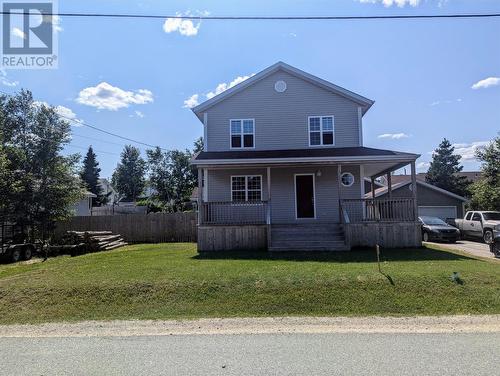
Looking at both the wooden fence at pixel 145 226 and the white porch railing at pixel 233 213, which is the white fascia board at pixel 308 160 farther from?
the wooden fence at pixel 145 226

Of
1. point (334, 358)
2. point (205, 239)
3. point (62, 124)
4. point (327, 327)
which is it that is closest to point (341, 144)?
point (205, 239)

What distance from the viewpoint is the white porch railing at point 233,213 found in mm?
15219

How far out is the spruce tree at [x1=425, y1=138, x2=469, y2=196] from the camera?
46.0 metres

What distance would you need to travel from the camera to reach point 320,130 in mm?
19000

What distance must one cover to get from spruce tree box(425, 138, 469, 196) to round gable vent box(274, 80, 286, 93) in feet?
113

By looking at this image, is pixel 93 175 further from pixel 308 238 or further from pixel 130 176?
pixel 308 238

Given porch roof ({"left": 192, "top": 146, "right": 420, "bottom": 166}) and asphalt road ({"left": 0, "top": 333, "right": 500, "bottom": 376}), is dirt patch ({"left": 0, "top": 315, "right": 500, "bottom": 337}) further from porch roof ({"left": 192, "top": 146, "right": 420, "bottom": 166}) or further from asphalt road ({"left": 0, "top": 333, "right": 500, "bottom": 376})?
porch roof ({"left": 192, "top": 146, "right": 420, "bottom": 166})

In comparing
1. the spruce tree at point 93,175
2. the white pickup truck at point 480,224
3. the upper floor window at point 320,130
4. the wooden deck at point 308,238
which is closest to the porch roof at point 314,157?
the upper floor window at point 320,130

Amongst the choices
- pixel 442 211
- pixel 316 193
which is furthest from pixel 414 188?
pixel 442 211

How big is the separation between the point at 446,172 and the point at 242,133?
121ft

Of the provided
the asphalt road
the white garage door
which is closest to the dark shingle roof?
the asphalt road

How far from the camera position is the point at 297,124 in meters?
19.0

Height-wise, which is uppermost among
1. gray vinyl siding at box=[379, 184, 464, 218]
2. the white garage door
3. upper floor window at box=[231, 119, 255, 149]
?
upper floor window at box=[231, 119, 255, 149]

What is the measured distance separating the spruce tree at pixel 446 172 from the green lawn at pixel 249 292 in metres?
39.5
